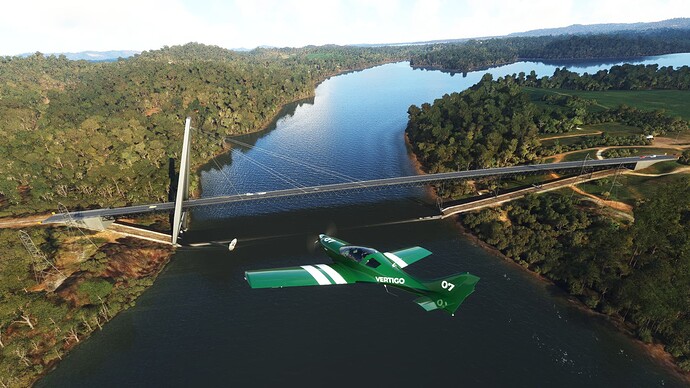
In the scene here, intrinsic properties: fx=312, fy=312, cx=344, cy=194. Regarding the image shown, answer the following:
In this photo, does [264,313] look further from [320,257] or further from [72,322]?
[72,322]

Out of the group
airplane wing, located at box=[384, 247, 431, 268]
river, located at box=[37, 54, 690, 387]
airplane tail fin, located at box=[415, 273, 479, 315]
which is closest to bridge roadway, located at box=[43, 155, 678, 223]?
river, located at box=[37, 54, 690, 387]

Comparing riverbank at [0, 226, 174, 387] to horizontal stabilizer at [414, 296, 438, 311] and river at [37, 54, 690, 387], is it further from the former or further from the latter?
horizontal stabilizer at [414, 296, 438, 311]

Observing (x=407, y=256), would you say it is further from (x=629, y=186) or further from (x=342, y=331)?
(x=629, y=186)

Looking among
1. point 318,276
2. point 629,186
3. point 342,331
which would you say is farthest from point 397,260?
point 629,186

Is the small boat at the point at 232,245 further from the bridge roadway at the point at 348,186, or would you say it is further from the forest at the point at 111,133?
the forest at the point at 111,133

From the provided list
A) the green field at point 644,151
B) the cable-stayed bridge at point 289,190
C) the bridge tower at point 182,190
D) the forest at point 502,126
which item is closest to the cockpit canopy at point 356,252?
the cable-stayed bridge at point 289,190
